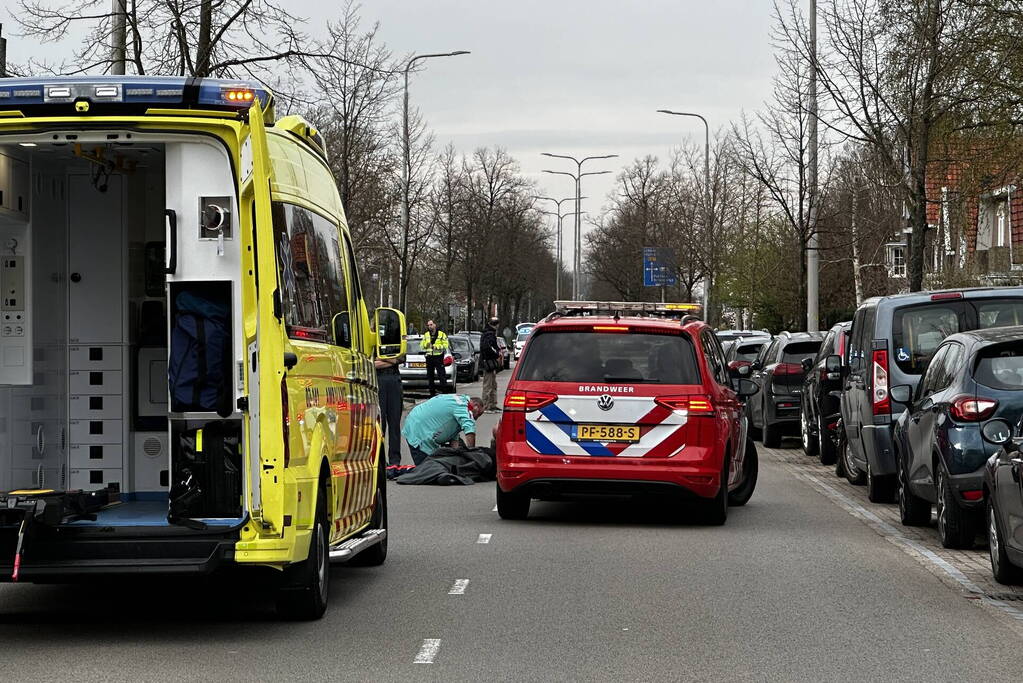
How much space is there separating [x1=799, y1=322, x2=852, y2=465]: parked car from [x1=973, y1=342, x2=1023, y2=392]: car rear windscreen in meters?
7.61

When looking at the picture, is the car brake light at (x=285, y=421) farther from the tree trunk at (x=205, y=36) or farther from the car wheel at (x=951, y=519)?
the tree trunk at (x=205, y=36)

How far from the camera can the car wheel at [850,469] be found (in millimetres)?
17969

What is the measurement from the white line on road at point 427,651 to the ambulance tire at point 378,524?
9.45ft

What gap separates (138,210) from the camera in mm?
10414

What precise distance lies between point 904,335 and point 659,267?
48988 mm

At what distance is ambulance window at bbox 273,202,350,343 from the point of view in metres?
8.29

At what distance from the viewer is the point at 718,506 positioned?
45.2ft

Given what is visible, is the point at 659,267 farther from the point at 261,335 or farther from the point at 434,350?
the point at 261,335

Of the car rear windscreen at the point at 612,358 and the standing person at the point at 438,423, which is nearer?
the car rear windscreen at the point at 612,358

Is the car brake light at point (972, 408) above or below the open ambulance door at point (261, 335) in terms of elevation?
below

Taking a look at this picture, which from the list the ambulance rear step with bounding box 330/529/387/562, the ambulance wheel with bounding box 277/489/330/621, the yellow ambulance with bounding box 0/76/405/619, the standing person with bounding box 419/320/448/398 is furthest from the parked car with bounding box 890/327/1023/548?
the standing person with bounding box 419/320/448/398

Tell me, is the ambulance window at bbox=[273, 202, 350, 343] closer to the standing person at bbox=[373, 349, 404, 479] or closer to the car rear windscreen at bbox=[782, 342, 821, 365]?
the standing person at bbox=[373, 349, 404, 479]

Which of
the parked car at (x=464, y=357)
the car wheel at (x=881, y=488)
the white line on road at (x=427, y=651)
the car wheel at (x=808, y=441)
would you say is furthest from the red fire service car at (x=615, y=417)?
the parked car at (x=464, y=357)

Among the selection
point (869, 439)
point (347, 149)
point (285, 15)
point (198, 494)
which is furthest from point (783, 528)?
point (347, 149)
